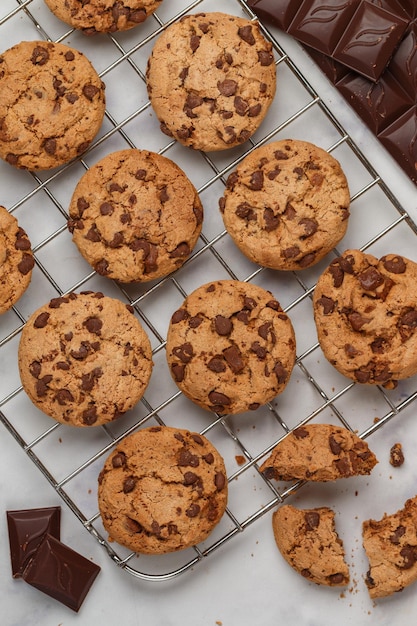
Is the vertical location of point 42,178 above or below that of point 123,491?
above


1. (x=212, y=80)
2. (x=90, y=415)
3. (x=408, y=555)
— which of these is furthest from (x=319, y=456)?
(x=212, y=80)

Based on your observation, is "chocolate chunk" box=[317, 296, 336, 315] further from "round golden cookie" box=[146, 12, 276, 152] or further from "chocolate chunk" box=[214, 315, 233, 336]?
"round golden cookie" box=[146, 12, 276, 152]

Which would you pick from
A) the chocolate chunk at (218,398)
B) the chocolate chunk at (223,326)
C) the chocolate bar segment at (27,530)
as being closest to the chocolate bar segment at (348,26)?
the chocolate chunk at (223,326)

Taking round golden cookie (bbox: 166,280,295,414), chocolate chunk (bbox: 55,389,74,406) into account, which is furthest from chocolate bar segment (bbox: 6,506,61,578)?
round golden cookie (bbox: 166,280,295,414)

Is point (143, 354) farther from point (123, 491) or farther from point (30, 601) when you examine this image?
point (30, 601)

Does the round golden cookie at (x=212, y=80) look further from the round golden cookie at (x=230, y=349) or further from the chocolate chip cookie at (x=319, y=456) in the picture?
the chocolate chip cookie at (x=319, y=456)

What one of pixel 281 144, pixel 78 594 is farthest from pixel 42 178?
pixel 78 594
